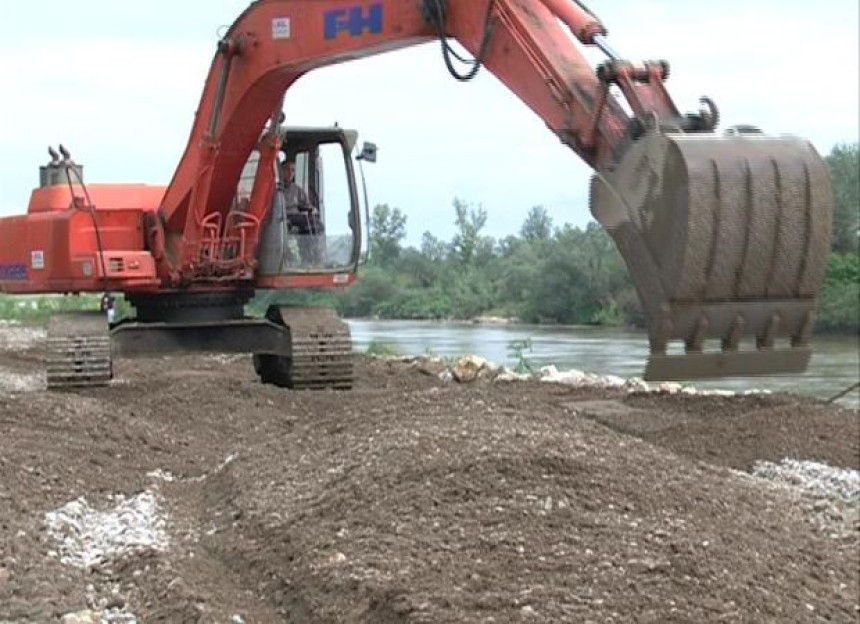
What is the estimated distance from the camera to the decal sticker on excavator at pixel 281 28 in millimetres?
11133

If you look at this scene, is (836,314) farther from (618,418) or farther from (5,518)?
(5,518)

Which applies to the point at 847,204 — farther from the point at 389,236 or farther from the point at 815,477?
the point at 815,477

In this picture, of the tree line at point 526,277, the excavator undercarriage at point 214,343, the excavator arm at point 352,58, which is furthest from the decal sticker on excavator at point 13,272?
the tree line at point 526,277

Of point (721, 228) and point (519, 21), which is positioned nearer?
point (721, 228)

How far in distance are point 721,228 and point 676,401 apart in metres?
6.56

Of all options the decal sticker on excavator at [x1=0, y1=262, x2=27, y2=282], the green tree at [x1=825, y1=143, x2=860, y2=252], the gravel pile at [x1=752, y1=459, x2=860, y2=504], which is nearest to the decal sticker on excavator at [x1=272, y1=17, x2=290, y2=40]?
the decal sticker on excavator at [x1=0, y1=262, x2=27, y2=282]

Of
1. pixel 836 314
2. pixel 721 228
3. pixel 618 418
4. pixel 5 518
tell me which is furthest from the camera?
pixel 836 314

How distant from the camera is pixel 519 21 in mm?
7992

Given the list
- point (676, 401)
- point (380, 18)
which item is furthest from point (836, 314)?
point (380, 18)

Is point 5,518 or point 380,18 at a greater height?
point 380,18

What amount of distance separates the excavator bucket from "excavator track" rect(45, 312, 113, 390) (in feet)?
21.9

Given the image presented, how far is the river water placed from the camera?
19.3m

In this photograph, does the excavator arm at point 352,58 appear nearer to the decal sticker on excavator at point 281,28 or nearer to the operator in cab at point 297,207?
the decal sticker on excavator at point 281,28

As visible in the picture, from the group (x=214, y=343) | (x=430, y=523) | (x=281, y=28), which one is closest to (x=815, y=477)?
(x=430, y=523)
